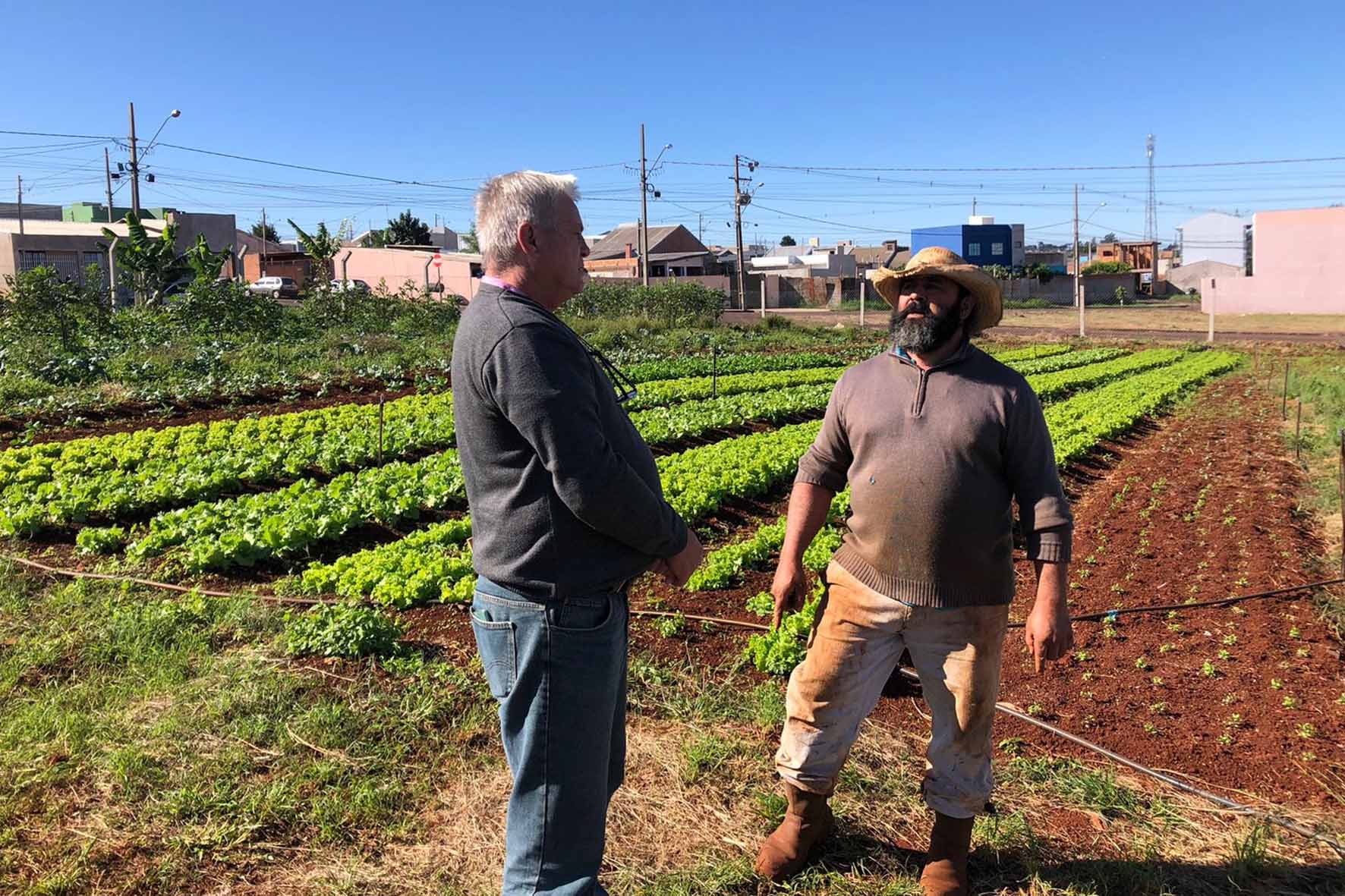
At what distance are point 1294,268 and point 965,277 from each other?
182 feet

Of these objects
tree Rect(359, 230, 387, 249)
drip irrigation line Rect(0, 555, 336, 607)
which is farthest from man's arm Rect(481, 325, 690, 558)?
tree Rect(359, 230, 387, 249)

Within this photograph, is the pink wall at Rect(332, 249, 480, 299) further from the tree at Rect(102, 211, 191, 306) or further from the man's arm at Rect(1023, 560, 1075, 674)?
the man's arm at Rect(1023, 560, 1075, 674)

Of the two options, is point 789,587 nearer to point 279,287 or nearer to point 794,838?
point 794,838

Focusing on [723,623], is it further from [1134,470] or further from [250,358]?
[250,358]

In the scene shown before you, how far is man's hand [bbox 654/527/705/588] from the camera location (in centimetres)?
263

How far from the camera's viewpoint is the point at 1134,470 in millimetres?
→ 11523

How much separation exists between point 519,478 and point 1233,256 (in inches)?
3901

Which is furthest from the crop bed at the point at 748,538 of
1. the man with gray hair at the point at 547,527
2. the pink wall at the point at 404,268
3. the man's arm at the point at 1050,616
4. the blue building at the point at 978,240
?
the blue building at the point at 978,240

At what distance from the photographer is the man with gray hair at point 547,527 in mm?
2373

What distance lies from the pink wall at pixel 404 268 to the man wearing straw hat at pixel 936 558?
44.8 metres

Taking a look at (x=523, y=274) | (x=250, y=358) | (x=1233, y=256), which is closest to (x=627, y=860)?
(x=523, y=274)

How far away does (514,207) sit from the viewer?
8.10 feet

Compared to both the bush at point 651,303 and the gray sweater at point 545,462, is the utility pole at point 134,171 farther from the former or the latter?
the gray sweater at point 545,462

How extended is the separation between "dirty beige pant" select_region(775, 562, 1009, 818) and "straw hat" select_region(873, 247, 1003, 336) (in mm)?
973
